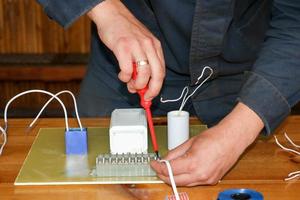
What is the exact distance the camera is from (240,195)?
1.03 meters

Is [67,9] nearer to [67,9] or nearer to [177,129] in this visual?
[67,9]

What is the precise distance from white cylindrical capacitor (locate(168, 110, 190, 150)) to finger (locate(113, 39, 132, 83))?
179mm

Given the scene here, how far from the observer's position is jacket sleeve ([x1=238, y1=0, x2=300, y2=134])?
1243mm

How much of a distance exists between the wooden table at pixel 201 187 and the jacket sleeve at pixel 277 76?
0.23ft

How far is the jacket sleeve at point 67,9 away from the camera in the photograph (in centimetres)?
120

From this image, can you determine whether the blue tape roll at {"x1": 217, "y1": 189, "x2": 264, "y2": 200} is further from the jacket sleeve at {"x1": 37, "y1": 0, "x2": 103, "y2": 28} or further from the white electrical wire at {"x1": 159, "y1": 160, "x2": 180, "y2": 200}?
the jacket sleeve at {"x1": 37, "y1": 0, "x2": 103, "y2": 28}

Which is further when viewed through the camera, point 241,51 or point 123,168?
point 241,51

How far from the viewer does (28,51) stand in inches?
134

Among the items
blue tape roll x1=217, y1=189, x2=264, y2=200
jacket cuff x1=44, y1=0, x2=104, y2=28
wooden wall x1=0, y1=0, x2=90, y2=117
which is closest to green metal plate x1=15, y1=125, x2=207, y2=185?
blue tape roll x1=217, y1=189, x2=264, y2=200

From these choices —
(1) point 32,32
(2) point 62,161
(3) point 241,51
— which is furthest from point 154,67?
(1) point 32,32

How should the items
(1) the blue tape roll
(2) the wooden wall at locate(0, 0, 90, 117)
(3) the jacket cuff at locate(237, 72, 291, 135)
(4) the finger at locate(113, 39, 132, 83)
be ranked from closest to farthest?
(1) the blue tape roll, (4) the finger at locate(113, 39, 132, 83), (3) the jacket cuff at locate(237, 72, 291, 135), (2) the wooden wall at locate(0, 0, 90, 117)

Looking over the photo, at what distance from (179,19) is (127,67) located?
0.33 m

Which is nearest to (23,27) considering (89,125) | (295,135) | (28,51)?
(28,51)

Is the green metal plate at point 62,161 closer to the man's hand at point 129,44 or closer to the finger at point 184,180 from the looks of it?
the finger at point 184,180
